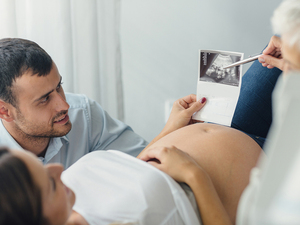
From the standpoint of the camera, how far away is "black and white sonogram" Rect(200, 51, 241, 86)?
43.9 inches

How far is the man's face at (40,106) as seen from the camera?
107cm

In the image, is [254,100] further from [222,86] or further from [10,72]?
[10,72]

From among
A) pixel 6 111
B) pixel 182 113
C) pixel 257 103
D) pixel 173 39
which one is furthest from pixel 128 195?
pixel 173 39

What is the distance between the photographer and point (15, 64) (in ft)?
3.47

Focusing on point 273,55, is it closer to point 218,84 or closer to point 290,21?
point 218,84

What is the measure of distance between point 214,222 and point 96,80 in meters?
1.26

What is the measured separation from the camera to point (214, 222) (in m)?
0.77

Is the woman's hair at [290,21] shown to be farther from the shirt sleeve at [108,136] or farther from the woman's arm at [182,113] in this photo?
the shirt sleeve at [108,136]

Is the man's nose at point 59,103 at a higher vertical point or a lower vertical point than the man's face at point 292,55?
lower

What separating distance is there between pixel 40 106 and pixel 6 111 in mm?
126

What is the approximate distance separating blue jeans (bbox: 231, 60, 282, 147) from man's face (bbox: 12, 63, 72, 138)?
0.75 metres

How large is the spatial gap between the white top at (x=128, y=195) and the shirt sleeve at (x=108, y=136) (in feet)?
1.75

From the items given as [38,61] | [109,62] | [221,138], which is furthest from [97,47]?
[221,138]

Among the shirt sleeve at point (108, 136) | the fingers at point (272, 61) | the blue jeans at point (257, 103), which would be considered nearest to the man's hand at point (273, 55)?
the fingers at point (272, 61)
